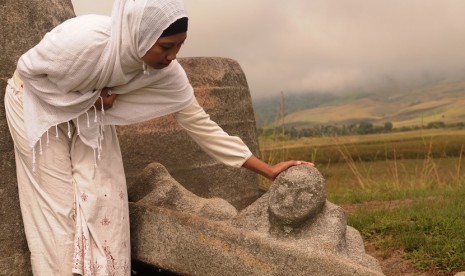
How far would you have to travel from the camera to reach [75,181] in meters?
3.15

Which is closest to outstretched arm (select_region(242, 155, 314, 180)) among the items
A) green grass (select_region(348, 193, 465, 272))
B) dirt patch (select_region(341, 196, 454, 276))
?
dirt patch (select_region(341, 196, 454, 276))

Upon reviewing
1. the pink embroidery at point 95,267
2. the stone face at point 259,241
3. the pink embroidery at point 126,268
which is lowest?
the pink embroidery at point 126,268

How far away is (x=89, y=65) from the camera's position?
9.79 feet

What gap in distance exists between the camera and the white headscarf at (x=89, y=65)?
2859 mm

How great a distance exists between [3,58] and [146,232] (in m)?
1.17

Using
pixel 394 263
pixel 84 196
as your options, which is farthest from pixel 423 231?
pixel 84 196

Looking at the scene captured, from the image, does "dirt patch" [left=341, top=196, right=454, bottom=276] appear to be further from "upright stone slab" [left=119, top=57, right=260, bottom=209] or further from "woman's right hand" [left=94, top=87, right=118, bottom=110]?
"woman's right hand" [left=94, top=87, right=118, bottom=110]

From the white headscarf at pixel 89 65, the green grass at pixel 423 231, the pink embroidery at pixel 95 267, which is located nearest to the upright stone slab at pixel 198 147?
the green grass at pixel 423 231

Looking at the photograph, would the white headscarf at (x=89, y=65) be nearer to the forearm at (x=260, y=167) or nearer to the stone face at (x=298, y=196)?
the forearm at (x=260, y=167)

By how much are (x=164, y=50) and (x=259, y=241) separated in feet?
3.10

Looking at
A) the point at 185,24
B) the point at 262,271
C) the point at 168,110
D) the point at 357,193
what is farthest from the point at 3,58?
the point at 357,193

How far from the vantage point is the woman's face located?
9.38 feet

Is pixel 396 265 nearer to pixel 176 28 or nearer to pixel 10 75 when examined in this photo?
pixel 176 28

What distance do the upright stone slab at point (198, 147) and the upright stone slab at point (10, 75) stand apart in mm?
1055
